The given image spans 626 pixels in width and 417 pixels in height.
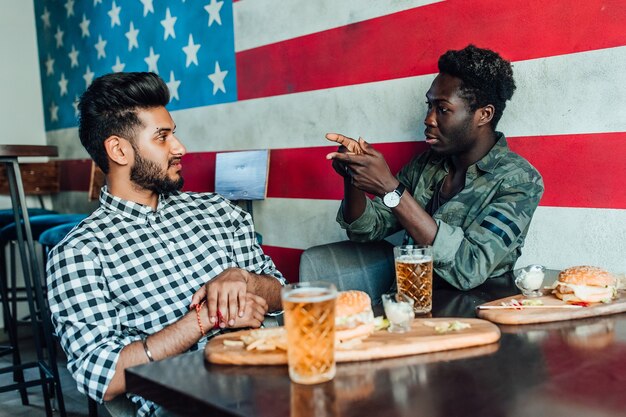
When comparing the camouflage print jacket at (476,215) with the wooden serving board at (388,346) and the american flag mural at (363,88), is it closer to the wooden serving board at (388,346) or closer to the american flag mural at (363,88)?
the american flag mural at (363,88)

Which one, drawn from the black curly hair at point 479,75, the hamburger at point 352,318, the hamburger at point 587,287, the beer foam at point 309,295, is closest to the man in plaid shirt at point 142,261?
the hamburger at point 352,318

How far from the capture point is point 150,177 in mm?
1742

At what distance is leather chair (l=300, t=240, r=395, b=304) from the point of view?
1.91 metres

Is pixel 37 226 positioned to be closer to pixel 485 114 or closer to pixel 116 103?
pixel 116 103

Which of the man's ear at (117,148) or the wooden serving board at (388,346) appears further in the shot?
the man's ear at (117,148)

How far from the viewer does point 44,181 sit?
4.71 m

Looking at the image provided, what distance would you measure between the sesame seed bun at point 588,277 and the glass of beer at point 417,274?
0.86 ft

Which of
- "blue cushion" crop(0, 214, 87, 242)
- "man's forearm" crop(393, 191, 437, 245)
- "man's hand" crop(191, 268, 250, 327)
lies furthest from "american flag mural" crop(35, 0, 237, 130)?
"man's hand" crop(191, 268, 250, 327)

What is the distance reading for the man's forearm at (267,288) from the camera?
5.40 feet

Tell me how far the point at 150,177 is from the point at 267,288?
17.6 inches

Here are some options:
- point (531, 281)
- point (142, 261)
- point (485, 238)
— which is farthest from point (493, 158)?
point (142, 261)

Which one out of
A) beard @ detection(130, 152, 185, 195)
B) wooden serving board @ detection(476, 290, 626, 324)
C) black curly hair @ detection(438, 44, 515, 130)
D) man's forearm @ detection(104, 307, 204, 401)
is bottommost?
man's forearm @ detection(104, 307, 204, 401)

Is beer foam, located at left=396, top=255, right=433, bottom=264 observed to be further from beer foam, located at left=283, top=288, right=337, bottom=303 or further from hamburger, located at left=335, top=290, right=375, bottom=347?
beer foam, located at left=283, top=288, right=337, bottom=303

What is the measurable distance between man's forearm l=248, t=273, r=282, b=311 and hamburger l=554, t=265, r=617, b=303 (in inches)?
29.3
